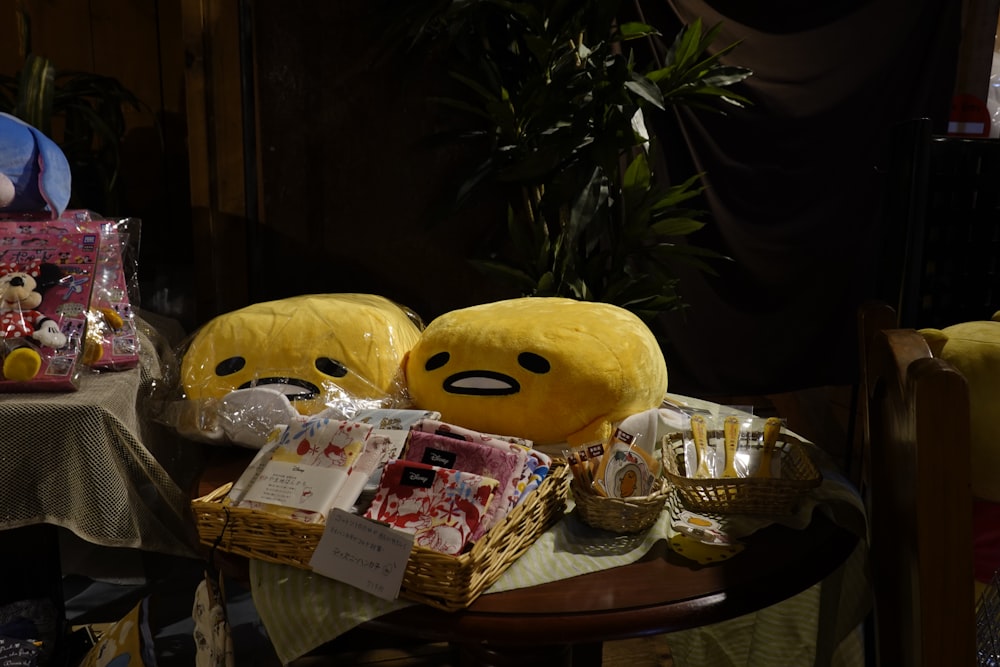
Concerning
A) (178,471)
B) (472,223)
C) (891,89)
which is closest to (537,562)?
(178,471)

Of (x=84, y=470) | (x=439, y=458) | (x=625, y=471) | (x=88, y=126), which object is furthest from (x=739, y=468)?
(x=88, y=126)

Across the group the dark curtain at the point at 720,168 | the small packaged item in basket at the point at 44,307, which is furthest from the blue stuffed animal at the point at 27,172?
the dark curtain at the point at 720,168

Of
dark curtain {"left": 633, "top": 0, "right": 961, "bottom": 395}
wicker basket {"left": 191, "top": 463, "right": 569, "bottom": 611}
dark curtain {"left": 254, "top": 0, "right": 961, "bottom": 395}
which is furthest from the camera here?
dark curtain {"left": 633, "top": 0, "right": 961, "bottom": 395}

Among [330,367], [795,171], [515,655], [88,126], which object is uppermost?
[88,126]

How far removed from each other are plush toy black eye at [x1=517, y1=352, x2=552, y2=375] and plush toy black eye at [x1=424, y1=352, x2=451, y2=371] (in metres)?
0.14

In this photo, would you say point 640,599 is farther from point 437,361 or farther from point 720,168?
point 720,168

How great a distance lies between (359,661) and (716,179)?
1725 mm

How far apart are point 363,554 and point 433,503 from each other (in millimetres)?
101

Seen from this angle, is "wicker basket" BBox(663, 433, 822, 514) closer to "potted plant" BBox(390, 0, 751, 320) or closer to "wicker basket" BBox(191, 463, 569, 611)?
"wicker basket" BBox(191, 463, 569, 611)

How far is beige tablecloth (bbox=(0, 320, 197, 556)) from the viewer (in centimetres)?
120

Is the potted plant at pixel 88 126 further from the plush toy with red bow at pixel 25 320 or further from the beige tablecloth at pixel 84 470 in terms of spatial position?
the beige tablecloth at pixel 84 470

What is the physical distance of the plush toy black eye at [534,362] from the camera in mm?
1268

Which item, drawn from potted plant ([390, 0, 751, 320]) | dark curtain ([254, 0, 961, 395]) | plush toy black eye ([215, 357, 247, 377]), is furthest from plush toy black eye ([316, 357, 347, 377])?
dark curtain ([254, 0, 961, 395])

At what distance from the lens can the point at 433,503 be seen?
94cm
